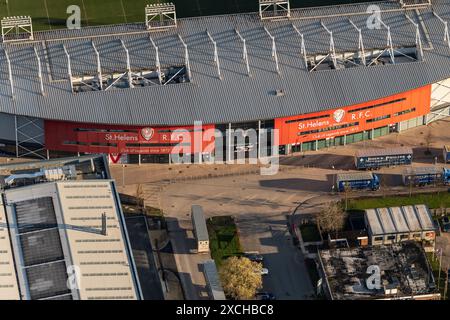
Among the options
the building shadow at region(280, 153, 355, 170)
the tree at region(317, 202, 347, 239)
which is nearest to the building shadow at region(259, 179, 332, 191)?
the building shadow at region(280, 153, 355, 170)

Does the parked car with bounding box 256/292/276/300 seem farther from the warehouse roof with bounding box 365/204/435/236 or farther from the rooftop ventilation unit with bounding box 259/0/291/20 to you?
the rooftop ventilation unit with bounding box 259/0/291/20

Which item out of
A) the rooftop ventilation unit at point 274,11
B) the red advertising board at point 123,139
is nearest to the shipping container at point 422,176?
the red advertising board at point 123,139

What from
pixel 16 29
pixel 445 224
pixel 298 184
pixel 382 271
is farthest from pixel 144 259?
pixel 16 29

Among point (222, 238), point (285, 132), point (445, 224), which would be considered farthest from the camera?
point (285, 132)

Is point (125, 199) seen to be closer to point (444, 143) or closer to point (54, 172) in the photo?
point (54, 172)

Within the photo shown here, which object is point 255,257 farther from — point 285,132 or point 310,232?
point 285,132
